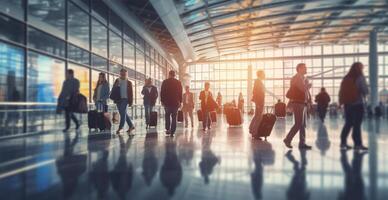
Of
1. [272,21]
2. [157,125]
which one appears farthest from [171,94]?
[272,21]

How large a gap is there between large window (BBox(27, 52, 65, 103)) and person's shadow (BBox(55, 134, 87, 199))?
14.6 feet

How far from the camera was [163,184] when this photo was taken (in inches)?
122

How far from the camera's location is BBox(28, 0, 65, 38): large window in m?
9.25

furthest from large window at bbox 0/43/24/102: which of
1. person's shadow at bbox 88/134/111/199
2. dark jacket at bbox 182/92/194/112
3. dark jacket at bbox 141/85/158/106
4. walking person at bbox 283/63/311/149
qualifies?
walking person at bbox 283/63/311/149

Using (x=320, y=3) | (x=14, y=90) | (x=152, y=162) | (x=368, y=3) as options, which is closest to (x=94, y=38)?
(x=14, y=90)

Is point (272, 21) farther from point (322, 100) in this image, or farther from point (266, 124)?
point (266, 124)

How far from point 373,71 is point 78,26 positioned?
2442cm

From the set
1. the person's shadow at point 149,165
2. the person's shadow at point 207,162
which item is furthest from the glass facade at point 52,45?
the person's shadow at point 207,162

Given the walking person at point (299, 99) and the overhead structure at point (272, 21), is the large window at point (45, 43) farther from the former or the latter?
the overhead structure at point (272, 21)

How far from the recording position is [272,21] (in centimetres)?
2339

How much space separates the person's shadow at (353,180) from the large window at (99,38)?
429 inches

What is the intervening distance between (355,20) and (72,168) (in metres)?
25.9

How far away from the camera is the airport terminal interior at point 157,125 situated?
308 cm

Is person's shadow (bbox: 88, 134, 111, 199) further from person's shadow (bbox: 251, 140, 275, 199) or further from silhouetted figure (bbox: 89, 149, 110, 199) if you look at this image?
person's shadow (bbox: 251, 140, 275, 199)
